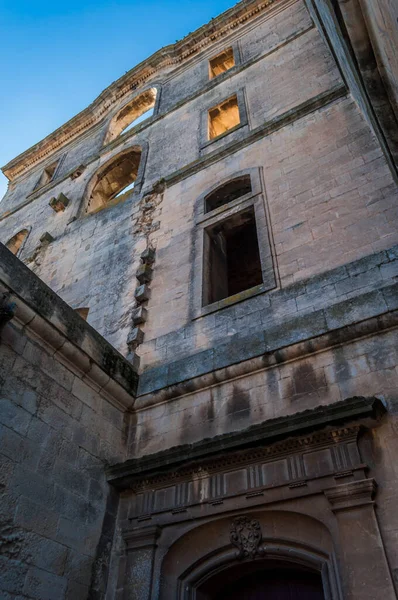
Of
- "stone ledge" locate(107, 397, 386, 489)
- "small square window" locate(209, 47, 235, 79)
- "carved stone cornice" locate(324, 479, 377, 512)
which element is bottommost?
"carved stone cornice" locate(324, 479, 377, 512)

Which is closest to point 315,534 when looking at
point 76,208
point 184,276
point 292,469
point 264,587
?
point 292,469

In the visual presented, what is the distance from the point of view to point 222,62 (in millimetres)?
14727

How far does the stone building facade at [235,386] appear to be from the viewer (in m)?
4.59

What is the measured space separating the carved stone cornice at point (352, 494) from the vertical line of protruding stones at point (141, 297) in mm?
3696

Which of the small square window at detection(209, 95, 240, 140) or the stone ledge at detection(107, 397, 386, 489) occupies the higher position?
the small square window at detection(209, 95, 240, 140)

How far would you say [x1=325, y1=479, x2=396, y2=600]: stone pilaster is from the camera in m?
4.00

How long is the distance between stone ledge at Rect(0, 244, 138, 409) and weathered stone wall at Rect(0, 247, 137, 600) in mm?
13

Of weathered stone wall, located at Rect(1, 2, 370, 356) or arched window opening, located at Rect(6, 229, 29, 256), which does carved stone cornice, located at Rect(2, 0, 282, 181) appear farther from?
arched window opening, located at Rect(6, 229, 29, 256)

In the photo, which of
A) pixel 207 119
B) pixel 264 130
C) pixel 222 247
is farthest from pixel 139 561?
pixel 207 119

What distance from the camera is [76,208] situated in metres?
13.1

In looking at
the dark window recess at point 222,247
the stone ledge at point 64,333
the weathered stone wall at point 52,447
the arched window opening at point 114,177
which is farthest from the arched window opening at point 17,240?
the weathered stone wall at point 52,447

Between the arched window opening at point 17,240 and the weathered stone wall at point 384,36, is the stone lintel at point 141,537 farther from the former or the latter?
the arched window opening at point 17,240

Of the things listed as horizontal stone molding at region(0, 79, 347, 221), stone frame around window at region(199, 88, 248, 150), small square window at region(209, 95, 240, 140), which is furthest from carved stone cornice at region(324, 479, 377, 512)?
small square window at region(209, 95, 240, 140)

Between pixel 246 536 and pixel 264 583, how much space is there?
0.59m
